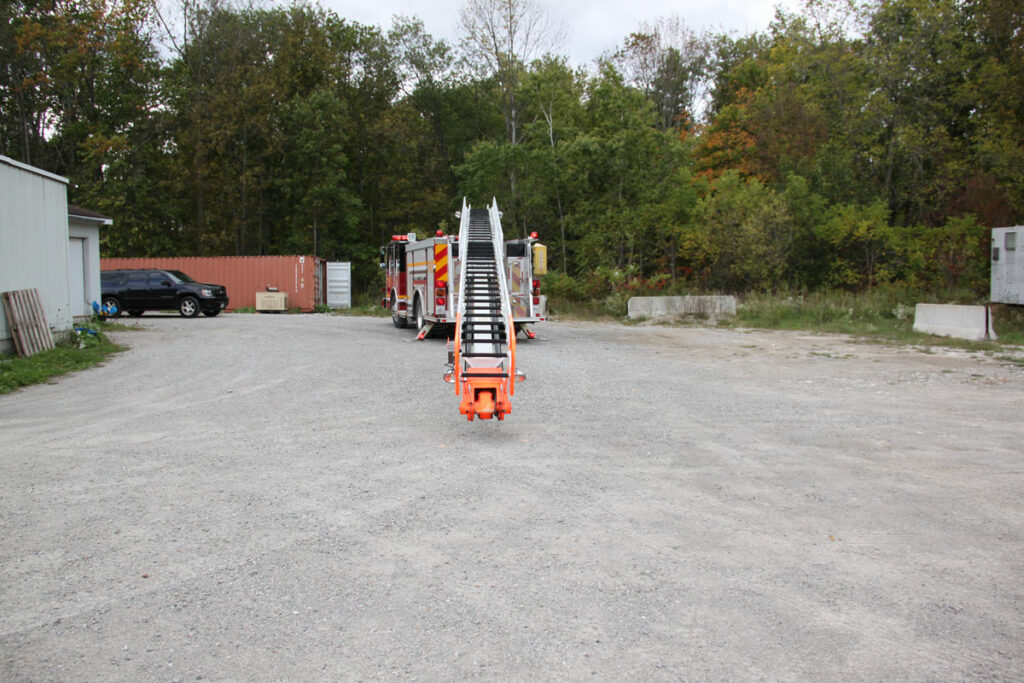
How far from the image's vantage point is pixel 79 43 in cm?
3744

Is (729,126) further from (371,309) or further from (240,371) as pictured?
(240,371)

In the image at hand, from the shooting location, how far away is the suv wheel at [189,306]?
28.9m

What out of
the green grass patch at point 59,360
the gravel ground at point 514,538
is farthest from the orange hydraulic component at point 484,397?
the green grass patch at point 59,360

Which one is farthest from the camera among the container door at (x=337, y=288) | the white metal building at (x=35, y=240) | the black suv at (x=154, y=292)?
the container door at (x=337, y=288)

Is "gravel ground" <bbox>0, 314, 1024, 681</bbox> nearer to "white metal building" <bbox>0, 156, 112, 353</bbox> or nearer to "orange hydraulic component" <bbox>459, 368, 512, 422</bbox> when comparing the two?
"orange hydraulic component" <bbox>459, 368, 512, 422</bbox>

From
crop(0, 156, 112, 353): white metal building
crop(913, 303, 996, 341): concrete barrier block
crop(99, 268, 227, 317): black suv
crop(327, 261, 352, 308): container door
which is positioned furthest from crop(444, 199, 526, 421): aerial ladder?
crop(327, 261, 352, 308): container door

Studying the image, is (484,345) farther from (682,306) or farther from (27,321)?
(682,306)

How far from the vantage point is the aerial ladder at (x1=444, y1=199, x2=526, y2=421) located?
826 cm

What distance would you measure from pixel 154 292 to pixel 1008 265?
85.0 ft

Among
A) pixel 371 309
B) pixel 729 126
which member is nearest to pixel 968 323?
pixel 371 309

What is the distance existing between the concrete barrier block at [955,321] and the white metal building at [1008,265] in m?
1.46

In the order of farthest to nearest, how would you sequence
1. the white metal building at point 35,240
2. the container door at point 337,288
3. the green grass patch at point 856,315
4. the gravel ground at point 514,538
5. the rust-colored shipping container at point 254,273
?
the container door at point 337,288 < the rust-colored shipping container at point 254,273 < the green grass patch at point 856,315 < the white metal building at point 35,240 < the gravel ground at point 514,538

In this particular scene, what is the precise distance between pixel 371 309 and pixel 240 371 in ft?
68.7

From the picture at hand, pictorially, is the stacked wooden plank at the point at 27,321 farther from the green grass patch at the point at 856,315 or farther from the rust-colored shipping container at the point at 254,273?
the rust-colored shipping container at the point at 254,273
